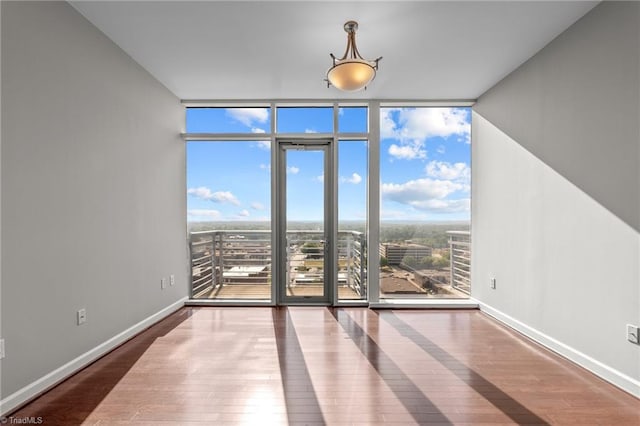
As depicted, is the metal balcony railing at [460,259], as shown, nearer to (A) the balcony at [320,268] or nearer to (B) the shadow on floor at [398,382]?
(A) the balcony at [320,268]

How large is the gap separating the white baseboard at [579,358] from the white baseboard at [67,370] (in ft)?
12.9

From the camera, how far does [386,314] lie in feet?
11.3

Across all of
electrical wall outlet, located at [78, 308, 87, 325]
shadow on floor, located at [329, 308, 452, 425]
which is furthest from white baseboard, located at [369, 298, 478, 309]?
electrical wall outlet, located at [78, 308, 87, 325]

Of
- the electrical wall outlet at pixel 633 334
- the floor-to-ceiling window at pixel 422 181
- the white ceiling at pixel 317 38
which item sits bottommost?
the electrical wall outlet at pixel 633 334

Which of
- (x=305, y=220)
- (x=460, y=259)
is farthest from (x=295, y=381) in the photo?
(x=460, y=259)

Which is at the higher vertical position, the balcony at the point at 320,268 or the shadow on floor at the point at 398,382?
the balcony at the point at 320,268

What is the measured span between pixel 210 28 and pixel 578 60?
3040 mm

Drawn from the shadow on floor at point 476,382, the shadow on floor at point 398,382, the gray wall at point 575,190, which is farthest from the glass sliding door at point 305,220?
the gray wall at point 575,190

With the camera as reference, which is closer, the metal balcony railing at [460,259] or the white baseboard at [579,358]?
the white baseboard at [579,358]

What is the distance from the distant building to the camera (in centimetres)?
380

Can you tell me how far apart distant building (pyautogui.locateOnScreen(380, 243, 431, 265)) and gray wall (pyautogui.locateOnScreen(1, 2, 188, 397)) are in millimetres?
2849

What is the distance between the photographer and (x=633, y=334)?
191 cm

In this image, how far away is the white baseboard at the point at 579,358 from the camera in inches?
76.4

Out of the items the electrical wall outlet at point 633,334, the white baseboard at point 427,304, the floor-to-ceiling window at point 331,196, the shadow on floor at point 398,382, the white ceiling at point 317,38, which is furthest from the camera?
the floor-to-ceiling window at point 331,196
